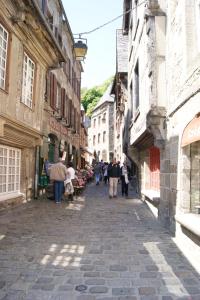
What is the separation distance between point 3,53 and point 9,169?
347 centimetres

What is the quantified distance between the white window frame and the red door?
4.83 meters

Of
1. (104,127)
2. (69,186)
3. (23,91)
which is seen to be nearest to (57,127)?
(69,186)

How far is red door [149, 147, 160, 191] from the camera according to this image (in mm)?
9507

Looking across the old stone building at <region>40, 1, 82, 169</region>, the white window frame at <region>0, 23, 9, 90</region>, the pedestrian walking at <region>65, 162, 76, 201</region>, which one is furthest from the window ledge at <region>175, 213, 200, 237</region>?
the old stone building at <region>40, 1, 82, 169</region>

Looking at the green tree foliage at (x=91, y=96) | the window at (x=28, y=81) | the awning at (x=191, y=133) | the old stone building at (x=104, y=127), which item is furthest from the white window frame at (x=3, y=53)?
the green tree foliage at (x=91, y=96)

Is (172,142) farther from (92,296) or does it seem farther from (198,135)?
(92,296)

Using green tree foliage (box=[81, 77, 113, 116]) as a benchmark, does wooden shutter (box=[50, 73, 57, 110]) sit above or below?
below

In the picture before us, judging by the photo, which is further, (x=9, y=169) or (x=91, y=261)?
(x=9, y=169)

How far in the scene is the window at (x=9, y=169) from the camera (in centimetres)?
923

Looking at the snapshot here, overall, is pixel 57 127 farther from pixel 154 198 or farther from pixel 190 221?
pixel 190 221

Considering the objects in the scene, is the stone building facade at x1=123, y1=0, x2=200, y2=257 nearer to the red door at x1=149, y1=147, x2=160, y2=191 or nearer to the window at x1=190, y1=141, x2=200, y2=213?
the window at x1=190, y1=141, x2=200, y2=213

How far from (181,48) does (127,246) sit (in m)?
3.72

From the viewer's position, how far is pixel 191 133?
5.05m

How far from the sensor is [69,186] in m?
11.9
